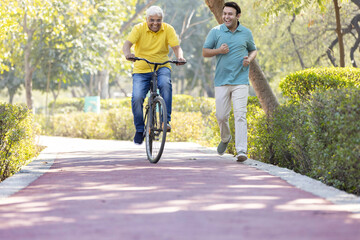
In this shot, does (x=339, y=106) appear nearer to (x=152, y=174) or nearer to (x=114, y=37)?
(x=152, y=174)

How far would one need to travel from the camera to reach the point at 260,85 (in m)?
10.8

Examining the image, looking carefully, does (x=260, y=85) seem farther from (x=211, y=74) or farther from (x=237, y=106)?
(x=211, y=74)

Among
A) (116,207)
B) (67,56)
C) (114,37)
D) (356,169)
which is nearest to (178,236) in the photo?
(116,207)

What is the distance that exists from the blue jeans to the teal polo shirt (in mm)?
728

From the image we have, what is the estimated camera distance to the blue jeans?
8.52 m

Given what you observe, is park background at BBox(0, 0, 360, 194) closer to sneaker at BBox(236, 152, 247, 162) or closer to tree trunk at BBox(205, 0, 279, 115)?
tree trunk at BBox(205, 0, 279, 115)

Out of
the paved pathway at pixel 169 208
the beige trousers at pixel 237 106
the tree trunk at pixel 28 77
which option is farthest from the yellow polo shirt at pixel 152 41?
the tree trunk at pixel 28 77

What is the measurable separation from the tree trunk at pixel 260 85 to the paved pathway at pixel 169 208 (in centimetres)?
364

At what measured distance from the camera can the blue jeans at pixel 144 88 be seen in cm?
852

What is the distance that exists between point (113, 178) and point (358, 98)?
8.79 feet

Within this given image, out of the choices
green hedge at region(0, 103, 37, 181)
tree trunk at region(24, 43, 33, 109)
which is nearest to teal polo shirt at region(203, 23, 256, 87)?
green hedge at region(0, 103, 37, 181)

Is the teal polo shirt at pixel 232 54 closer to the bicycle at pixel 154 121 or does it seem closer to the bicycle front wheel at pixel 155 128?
the bicycle at pixel 154 121

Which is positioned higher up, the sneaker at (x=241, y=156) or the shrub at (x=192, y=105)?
the shrub at (x=192, y=105)

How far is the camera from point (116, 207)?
4.71m
